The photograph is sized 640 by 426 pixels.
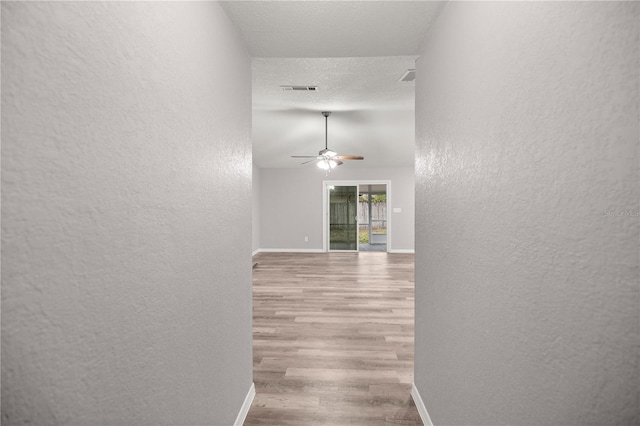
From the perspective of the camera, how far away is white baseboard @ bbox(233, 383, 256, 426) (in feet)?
5.98

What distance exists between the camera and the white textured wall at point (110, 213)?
58cm

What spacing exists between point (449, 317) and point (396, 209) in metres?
7.45

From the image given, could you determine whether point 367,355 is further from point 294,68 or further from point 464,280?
point 294,68

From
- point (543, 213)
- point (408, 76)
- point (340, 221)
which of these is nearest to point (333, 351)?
point (543, 213)

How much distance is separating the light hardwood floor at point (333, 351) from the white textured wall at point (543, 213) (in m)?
0.80

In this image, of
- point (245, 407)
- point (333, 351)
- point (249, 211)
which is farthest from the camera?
Answer: point (333, 351)

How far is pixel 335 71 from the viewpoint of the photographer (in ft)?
10.9

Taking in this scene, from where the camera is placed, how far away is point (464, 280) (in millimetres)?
1333

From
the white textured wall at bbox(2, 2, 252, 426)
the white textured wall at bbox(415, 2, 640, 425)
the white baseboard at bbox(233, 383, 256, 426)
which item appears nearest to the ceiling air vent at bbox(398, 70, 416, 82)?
the white textured wall at bbox(415, 2, 640, 425)

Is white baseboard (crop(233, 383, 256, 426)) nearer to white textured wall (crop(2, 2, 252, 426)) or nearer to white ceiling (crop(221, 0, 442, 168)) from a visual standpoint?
white textured wall (crop(2, 2, 252, 426))

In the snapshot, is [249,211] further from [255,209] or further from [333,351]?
[255,209]

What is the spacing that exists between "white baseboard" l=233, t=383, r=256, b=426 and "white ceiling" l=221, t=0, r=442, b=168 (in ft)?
7.39

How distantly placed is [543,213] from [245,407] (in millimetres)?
1962

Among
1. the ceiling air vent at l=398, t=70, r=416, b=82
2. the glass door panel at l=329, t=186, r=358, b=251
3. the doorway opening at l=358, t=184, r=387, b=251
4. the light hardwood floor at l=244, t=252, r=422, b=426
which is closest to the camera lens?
the light hardwood floor at l=244, t=252, r=422, b=426
